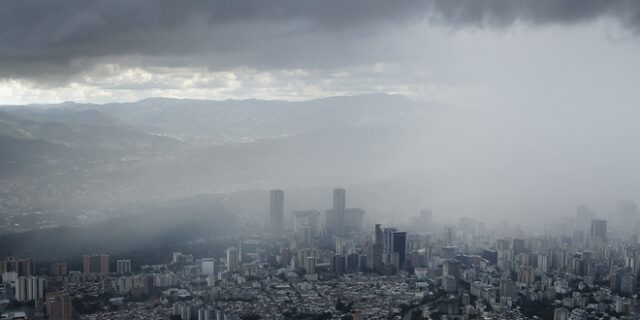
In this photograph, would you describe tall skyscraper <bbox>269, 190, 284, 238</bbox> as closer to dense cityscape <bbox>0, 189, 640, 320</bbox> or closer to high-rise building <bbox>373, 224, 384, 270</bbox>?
dense cityscape <bbox>0, 189, 640, 320</bbox>

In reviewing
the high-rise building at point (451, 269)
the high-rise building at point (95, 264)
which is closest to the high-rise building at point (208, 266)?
the high-rise building at point (95, 264)

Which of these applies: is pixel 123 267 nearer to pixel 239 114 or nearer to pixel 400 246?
pixel 400 246

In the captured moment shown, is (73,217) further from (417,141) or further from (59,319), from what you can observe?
(417,141)

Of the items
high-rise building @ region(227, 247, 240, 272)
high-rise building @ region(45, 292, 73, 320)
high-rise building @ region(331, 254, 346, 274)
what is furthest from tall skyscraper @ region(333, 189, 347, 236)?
high-rise building @ region(45, 292, 73, 320)

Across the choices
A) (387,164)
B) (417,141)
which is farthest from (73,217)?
(417,141)

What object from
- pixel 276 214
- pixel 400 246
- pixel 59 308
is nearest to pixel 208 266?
pixel 59 308
